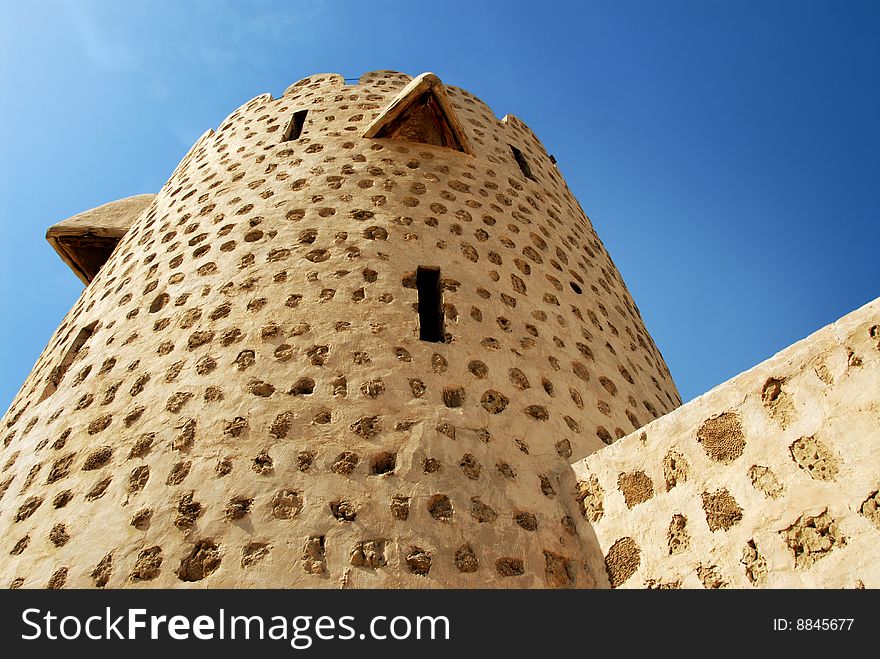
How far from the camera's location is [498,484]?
4930mm

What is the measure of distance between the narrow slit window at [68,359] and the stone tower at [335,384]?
3 cm

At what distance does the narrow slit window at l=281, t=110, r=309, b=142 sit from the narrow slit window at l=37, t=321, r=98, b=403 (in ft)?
9.70

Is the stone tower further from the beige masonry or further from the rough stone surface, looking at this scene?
the rough stone surface

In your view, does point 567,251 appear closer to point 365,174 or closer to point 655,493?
point 365,174

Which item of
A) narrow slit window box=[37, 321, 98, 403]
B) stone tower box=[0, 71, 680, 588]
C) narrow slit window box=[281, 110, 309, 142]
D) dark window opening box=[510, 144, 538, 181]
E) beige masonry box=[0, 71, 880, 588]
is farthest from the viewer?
dark window opening box=[510, 144, 538, 181]

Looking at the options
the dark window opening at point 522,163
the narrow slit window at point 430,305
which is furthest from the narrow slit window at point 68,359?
the dark window opening at point 522,163

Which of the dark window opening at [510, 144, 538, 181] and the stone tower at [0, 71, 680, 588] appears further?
the dark window opening at [510, 144, 538, 181]

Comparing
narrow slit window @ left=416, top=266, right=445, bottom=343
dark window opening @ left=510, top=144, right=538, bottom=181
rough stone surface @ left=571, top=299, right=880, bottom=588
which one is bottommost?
rough stone surface @ left=571, top=299, right=880, bottom=588

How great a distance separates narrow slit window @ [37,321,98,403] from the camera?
647 centimetres

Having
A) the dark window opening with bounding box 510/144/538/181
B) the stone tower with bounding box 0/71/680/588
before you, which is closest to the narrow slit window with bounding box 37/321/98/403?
the stone tower with bounding box 0/71/680/588

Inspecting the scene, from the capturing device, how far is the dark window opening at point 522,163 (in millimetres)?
9258

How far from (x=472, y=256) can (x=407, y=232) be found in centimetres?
59
